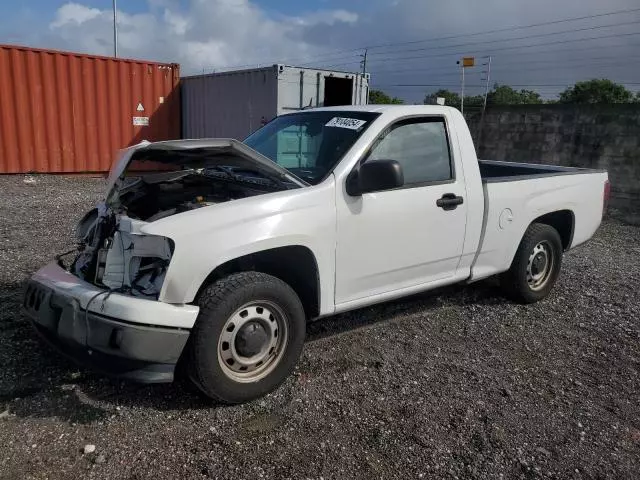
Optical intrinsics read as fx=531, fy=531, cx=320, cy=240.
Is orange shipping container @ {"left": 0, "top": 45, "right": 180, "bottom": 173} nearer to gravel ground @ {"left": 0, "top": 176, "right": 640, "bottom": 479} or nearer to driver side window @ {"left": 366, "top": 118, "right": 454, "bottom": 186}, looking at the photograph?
gravel ground @ {"left": 0, "top": 176, "right": 640, "bottom": 479}

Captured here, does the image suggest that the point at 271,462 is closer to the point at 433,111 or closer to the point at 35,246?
the point at 433,111

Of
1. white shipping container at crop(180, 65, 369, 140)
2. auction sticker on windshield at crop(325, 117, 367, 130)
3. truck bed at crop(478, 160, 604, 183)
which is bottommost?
truck bed at crop(478, 160, 604, 183)

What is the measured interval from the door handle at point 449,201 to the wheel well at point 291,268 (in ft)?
3.89

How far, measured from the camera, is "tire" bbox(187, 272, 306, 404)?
115 inches

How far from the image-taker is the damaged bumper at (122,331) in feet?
8.94

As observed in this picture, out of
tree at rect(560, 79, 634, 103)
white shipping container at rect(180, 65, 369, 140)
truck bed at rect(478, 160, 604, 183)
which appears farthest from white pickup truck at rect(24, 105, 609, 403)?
tree at rect(560, 79, 634, 103)

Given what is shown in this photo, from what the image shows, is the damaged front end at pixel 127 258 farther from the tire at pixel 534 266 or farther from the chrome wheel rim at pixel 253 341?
the tire at pixel 534 266

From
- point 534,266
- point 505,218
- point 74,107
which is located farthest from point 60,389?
point 74,107

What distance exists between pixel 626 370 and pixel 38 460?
12.6ft

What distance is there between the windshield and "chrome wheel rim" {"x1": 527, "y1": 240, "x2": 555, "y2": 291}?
2282mm

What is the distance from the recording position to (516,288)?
16.4 feet

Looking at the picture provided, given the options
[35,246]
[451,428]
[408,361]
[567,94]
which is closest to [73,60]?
[35,246]

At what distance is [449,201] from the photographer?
401cm

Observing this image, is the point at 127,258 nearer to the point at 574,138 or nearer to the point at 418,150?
the point at 418,150
